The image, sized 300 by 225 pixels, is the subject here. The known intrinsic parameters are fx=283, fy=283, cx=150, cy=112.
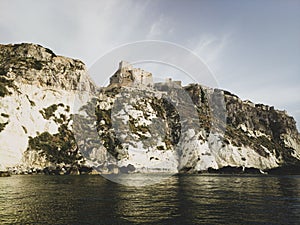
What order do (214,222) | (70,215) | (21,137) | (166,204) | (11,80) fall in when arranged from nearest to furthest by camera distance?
1. (214,222)
2. (70,215)
3. (166,204)
4. (21,137)
5. (11,80)

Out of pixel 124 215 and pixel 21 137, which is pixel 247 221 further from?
pixel 21 137

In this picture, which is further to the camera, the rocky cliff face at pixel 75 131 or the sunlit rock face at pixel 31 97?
the rocky cliff face at pixel 75 131

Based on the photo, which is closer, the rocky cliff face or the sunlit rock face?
the sunlit rock face

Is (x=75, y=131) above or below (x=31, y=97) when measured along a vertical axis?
below

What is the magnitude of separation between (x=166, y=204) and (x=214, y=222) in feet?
37.8

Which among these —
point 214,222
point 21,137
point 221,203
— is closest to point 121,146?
point 21,137

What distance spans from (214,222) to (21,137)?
4972 inches

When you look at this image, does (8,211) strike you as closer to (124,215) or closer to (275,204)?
(124,215)

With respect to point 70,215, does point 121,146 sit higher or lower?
higher

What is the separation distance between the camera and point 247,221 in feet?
89.5

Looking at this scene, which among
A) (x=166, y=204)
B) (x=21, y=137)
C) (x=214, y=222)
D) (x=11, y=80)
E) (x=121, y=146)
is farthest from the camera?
(x=121, y=146)

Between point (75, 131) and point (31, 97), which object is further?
point (75, 131)

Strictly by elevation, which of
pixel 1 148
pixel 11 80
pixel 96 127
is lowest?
pixel 1 148

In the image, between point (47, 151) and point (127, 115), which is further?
point (127, 115)
